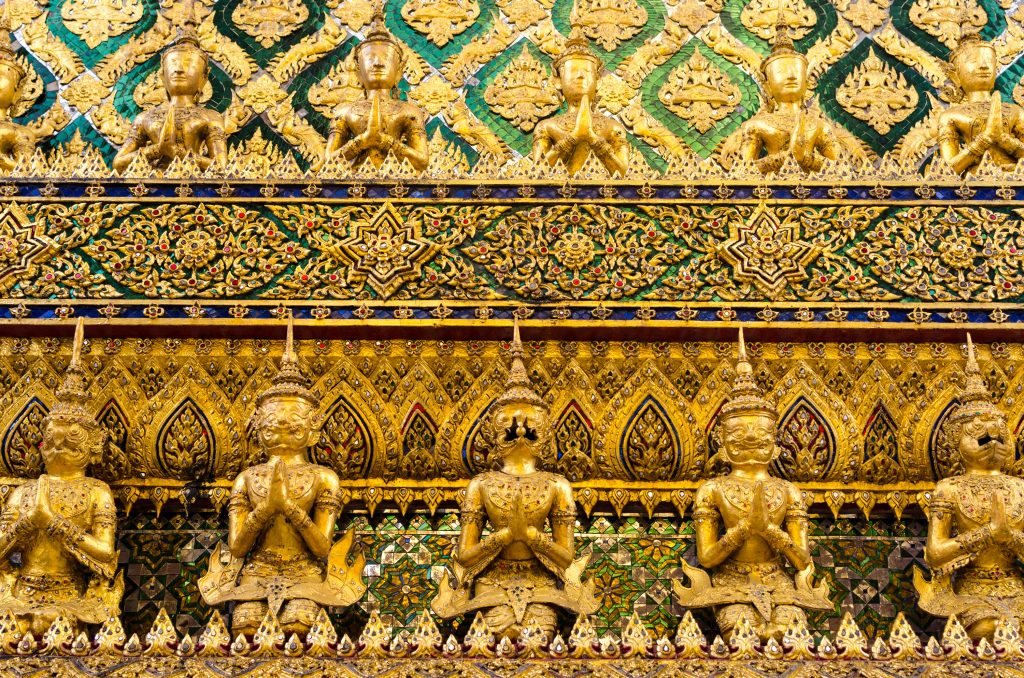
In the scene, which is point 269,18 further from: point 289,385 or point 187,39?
point 289,385

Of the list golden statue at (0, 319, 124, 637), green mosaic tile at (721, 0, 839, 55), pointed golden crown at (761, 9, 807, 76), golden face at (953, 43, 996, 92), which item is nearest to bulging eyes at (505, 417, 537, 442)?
golden statue at (0, 319, 124, 637)

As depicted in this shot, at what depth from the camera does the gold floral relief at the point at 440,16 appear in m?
12.2

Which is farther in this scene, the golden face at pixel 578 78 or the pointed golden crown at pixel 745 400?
the golden face at pixel 578 78

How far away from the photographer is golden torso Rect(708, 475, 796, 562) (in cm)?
897

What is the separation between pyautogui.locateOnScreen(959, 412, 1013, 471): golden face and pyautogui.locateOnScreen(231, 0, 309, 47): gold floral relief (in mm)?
5278

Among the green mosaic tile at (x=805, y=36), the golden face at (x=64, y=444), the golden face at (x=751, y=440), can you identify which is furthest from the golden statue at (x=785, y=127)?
the golden face at (x=64, y=444)

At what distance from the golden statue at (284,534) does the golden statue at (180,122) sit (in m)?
2.33

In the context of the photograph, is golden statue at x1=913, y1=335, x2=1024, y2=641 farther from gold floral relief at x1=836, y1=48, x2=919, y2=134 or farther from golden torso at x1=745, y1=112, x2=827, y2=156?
gold floral relief at x1=836, y1=48, x2=919, y2=134

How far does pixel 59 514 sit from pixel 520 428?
2193 mm

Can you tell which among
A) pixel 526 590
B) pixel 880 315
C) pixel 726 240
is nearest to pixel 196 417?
pixel 526 590

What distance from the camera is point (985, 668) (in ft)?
26.7

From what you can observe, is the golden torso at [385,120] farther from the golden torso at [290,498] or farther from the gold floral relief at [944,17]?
the gold floral relief at [944,17]

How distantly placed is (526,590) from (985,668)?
6.77 feet

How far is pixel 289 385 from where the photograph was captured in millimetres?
9141
